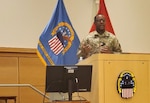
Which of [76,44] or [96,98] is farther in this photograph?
[76,44]

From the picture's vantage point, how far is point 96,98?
2734 mm

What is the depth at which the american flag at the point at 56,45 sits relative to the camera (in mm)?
5035

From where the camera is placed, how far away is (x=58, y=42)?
203 inches

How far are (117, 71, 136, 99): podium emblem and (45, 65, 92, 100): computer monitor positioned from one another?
0.29 m

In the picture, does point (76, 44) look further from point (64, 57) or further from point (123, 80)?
point (123, 80)

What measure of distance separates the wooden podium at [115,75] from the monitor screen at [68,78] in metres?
0.08

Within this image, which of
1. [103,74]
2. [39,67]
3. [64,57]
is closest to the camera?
[103,74]

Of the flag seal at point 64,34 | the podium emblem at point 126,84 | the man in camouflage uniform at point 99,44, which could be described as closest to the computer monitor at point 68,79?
the podium emblem at point 126,84

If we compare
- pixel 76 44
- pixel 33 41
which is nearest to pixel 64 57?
pixel 76 44

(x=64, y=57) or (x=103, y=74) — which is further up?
(x=64, y=57)

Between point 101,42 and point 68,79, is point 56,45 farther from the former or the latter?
point 68,79

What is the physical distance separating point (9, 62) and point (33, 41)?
730 mm

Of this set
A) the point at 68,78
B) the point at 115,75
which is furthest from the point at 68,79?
the point at 115,75

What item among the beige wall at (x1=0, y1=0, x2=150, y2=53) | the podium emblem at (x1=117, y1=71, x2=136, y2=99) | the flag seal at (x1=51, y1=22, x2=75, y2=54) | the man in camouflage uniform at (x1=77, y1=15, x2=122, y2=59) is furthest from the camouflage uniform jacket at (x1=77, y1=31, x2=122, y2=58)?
the beige wall at (x1=0, y1=0, x2=150, y2=53)
